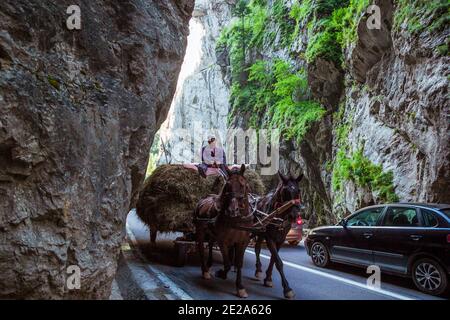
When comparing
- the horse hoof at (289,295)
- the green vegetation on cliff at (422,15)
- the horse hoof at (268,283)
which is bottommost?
the horse hoof at (268,283)

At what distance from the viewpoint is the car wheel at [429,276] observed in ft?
23.1

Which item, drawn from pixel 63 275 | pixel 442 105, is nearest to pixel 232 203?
pixel 63 275

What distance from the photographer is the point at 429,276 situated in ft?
24.0

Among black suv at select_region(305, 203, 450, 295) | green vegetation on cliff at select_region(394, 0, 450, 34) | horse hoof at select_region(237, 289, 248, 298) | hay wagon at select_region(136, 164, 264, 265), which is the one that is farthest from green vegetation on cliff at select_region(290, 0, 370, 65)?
horse hoof at select_region(237, 289, 248, 298)

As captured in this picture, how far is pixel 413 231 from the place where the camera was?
7.70m

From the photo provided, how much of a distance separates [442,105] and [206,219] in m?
7.24

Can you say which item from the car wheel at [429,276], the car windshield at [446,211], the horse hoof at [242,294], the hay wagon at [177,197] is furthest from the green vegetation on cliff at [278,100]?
the horse hoof at [242,294]

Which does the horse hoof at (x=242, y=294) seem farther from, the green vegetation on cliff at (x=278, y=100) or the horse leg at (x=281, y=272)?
the green vegetation on cliff at (x=278, y=100)

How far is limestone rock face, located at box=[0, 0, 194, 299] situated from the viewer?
13.3 ft

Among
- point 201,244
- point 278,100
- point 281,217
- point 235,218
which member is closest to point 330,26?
point 278,100

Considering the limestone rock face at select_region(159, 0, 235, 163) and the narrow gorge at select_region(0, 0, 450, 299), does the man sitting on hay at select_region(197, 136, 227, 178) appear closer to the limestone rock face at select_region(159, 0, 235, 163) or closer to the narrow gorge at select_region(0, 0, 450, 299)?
the narrow gorge at select_region(0, 0, 450, 299)

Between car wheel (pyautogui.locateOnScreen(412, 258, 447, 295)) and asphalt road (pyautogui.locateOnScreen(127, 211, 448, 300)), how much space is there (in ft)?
0.58

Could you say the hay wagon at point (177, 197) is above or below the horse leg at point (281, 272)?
above

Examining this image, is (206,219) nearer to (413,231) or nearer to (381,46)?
(413,231)
